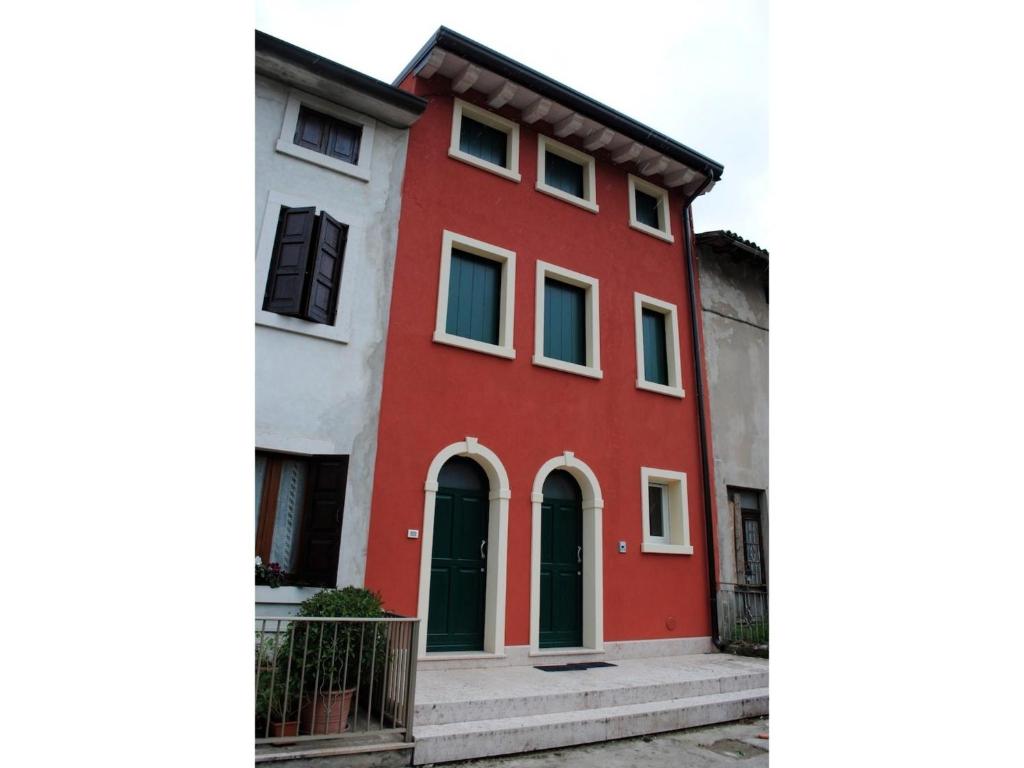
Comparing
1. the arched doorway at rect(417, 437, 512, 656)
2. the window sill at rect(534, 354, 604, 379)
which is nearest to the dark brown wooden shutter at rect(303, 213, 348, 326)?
the arched doorway at rect(417, 437, 512, 656)

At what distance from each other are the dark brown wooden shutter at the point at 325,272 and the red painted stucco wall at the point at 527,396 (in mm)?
785

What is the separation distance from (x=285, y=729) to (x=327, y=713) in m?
0.30

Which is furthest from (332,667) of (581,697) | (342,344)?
(342,344)

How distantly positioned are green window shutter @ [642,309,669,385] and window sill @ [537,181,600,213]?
6.77 ft

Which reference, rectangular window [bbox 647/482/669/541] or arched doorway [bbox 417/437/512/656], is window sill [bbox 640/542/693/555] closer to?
rectangular window [bbox 647/482/669/541]

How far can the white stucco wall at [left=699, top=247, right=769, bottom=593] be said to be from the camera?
10720mm

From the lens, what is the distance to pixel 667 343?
10812mm

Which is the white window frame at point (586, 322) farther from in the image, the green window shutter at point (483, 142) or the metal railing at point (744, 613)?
the metal railing at point (744, 613)

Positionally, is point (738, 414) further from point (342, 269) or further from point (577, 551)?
point (342, 269)
